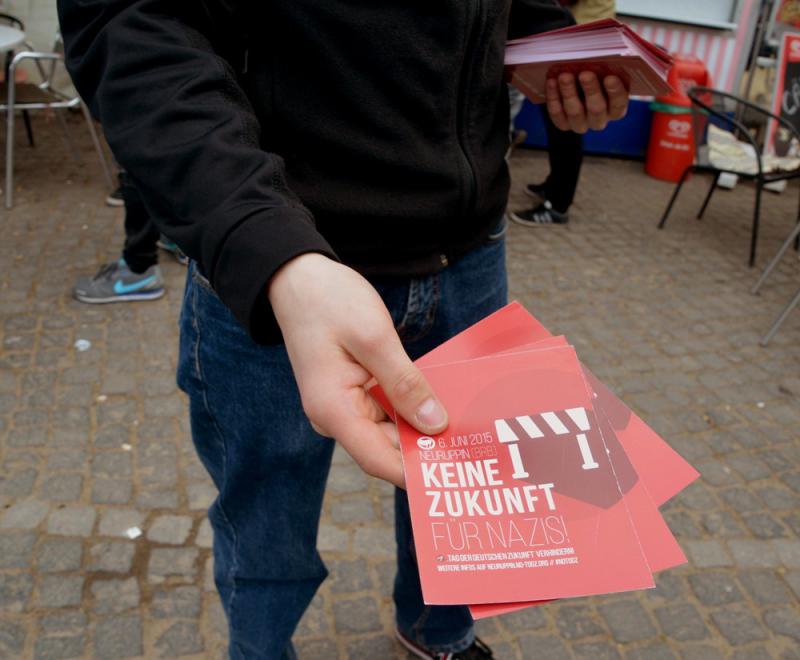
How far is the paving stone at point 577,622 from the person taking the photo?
2.19 m

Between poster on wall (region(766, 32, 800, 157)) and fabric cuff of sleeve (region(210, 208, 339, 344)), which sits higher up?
fabric cuff of sleeve (region(210, 208, 339, 344))

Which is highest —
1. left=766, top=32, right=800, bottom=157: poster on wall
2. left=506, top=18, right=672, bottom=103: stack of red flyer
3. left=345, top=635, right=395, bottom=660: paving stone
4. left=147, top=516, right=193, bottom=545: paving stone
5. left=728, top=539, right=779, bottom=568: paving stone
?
left=506, top=18, right=672, bottom=103: stack of red flyer

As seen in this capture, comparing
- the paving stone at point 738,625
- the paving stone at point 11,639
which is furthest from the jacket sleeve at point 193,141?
the paving stone at point 738,625

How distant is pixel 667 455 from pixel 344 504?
178 centimetres

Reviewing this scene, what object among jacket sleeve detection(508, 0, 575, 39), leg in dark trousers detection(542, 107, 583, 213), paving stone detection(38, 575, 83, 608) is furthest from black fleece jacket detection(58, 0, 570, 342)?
leg in dark trousers detection(542, 107, 583, 213)

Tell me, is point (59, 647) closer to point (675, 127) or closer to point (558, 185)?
point (558, 185)

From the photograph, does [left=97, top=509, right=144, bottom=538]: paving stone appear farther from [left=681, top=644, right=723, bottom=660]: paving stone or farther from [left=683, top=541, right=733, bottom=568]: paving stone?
[left=683, top=541, right=733, bottom=568]: paving stone

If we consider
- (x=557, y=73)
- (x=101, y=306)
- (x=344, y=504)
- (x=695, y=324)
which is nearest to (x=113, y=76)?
(x=557, y=73)

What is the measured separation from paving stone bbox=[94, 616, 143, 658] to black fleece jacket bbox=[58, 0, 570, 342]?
140 centimetres

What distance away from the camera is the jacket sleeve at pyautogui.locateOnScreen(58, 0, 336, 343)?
2.76 feet

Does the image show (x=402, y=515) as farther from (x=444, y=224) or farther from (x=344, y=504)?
(x=344, y=504)

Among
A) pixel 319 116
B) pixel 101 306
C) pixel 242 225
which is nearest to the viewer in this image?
pixel 242 225

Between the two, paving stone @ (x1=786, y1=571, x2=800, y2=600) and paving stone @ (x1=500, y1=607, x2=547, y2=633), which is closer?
paving stone @ (x1=500, y1=607, x2=547, y2=633)

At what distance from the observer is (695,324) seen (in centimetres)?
408
